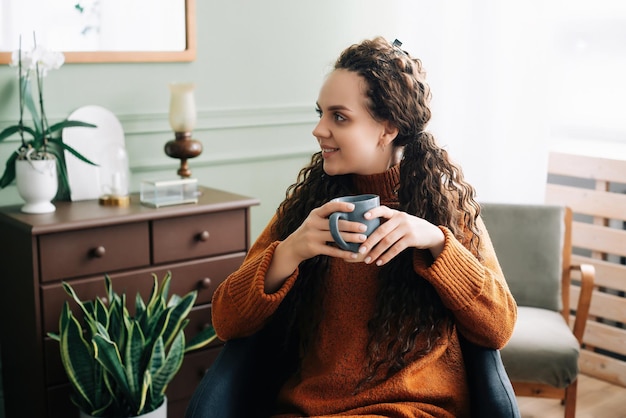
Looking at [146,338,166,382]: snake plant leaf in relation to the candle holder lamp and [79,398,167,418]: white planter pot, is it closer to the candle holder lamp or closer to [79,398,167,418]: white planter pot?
[79,398,167,418]: white planter pot

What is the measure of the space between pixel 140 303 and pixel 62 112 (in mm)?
762

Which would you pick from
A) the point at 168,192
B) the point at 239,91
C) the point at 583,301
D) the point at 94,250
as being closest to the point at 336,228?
the point at 94,250

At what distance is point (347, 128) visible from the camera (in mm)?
1642

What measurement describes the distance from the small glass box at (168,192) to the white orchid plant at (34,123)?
208 mm

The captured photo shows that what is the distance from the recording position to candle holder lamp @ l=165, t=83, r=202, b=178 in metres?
2.83

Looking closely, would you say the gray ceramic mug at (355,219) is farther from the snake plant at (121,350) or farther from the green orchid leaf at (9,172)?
the green orchid leaf at (9,172)

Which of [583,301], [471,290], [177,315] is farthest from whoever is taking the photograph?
[583,301]

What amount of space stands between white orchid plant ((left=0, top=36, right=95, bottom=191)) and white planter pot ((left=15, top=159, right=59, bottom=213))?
0.09 ft

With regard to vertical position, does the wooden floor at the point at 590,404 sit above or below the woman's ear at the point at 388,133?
below

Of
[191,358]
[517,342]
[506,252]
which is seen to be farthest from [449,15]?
[191,358]

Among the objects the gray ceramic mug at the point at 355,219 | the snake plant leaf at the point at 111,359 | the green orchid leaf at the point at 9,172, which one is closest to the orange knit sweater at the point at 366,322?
the gray ceramic mug at the point at 355,219

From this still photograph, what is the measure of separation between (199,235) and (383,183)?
43.8 inches

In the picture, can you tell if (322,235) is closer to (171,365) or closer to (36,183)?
(171,365)

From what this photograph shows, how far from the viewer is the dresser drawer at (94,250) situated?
239cm
